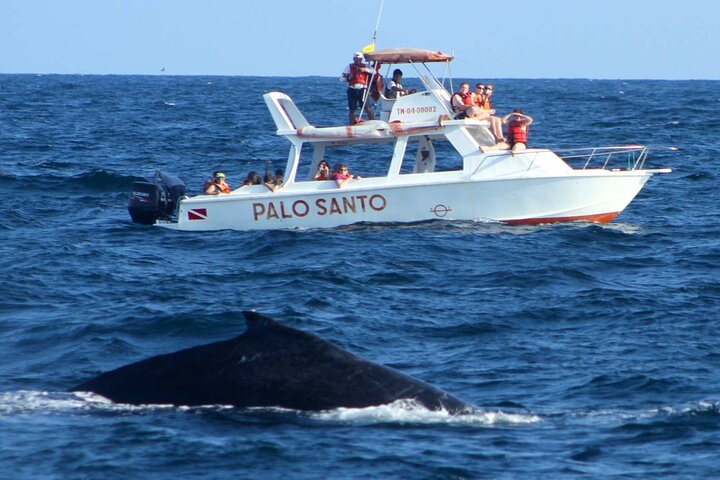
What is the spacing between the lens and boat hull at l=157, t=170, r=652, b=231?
2366cm

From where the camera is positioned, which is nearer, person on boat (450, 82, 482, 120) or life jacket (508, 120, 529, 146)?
life jacket (508, 120, 529, 146)

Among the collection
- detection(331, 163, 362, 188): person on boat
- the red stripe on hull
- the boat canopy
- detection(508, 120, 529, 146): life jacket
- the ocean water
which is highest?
the boat canopy

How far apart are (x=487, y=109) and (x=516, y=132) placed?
1.41m

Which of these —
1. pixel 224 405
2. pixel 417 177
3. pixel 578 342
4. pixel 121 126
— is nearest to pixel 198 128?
pixel 121 126

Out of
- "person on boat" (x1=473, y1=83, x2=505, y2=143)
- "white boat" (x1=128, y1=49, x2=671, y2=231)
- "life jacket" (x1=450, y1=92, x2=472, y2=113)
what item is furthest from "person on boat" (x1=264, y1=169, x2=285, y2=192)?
"person on boat" (x1=473, y1=83, x2=505, y2=143)

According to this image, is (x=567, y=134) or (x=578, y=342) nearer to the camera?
(x=578, y=342)

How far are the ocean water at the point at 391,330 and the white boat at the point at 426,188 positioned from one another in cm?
44

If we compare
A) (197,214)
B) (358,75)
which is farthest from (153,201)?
(358,75)

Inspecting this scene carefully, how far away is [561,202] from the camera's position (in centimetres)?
2391

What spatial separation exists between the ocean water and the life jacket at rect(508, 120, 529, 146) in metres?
1.62

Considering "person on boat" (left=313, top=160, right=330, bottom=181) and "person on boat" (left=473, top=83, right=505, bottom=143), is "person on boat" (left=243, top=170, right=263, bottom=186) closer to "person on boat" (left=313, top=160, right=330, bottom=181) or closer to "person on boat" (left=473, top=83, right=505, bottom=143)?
"person on boat" (left=313, top=160, right=330, bottom=181)

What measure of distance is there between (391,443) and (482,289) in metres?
8.37

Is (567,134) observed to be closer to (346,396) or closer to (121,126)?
(121,126)

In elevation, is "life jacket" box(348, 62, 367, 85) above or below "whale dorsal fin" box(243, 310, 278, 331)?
above
